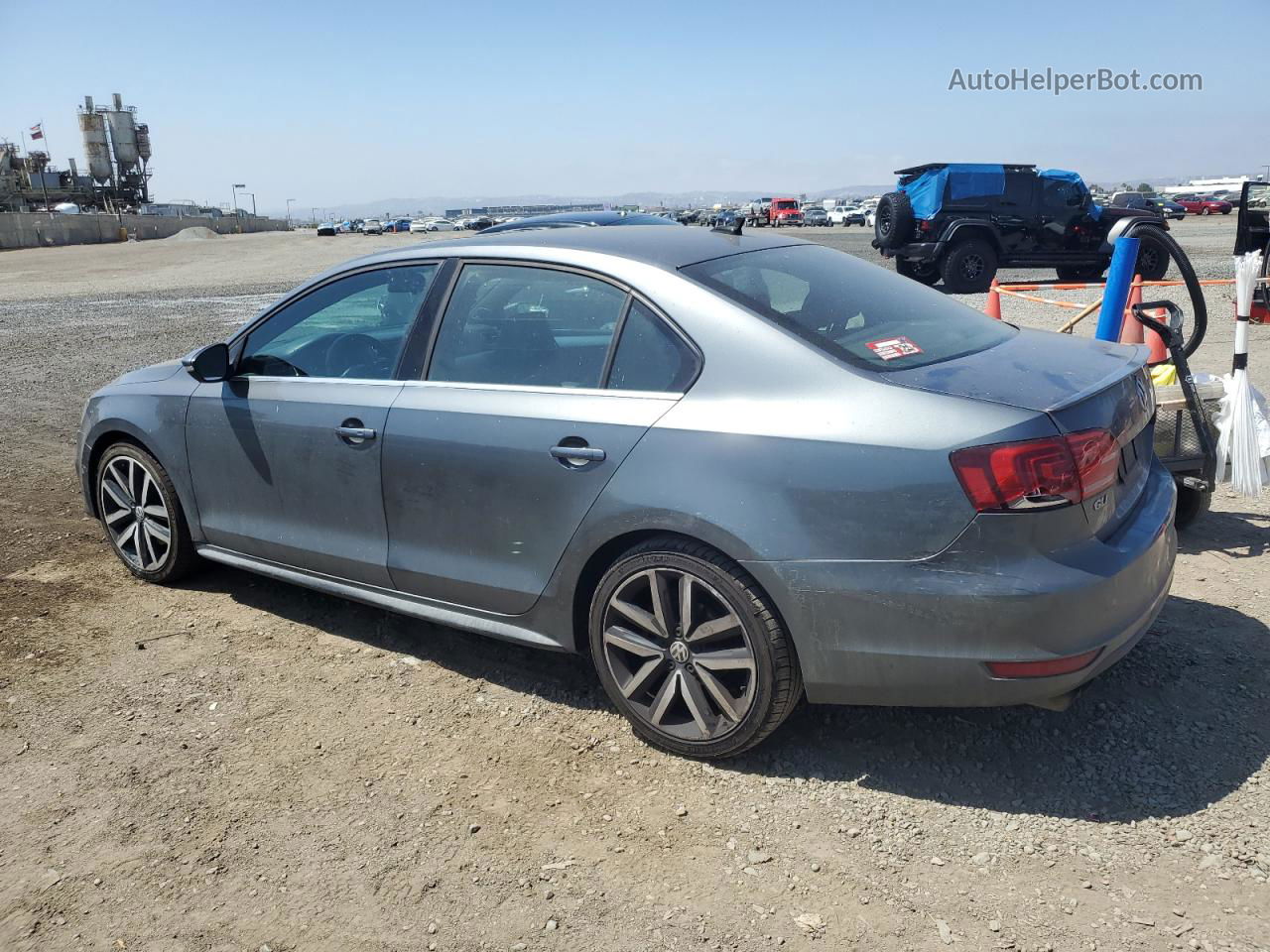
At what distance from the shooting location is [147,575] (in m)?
4.75

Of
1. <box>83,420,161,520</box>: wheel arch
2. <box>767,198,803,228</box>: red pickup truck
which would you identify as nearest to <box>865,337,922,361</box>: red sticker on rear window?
<box>83,420,161,520</box>: wheel arch

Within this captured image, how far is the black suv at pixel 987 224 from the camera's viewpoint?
57.0 ft

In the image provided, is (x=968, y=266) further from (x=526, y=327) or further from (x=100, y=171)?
(x=100, y=171)

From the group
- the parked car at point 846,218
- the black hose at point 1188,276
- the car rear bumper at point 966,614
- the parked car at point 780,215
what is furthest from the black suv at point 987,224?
the parked car at point 846,218

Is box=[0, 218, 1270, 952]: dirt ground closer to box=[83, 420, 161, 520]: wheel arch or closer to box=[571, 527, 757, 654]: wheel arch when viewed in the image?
box=[571, 527, 757, 654]: wheel arch

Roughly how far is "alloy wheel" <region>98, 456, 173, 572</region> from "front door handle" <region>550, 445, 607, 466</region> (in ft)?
7.64

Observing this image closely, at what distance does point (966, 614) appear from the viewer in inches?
103

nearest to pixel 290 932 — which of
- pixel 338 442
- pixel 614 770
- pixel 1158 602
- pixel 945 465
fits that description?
pixel 614 770

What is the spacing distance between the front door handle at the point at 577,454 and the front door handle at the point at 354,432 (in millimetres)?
854

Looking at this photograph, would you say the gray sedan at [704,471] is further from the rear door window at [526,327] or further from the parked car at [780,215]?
the parked car at [780,215]

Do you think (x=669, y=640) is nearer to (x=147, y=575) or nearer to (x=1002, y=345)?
(x=1002, y=345)

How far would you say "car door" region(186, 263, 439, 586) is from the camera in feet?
12.3

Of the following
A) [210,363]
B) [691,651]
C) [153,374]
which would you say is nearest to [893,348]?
[691,651]

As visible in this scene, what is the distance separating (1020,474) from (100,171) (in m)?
138
